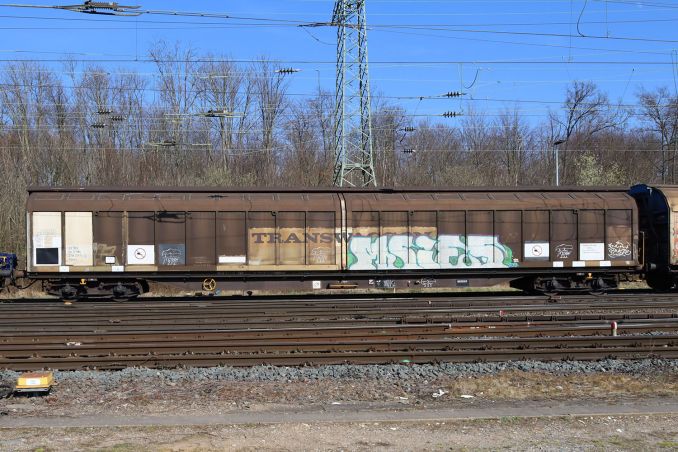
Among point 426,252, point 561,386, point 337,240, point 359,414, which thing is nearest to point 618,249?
point 426,252

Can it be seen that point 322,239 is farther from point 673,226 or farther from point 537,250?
point 673,226

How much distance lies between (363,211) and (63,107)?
32150mm

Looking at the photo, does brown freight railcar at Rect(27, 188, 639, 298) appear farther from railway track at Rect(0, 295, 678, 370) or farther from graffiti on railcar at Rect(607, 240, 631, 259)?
railway track at Rect(0, 295, 678, 370)

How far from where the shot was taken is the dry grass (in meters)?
8.32

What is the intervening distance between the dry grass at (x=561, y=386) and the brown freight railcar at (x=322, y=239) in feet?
34.4

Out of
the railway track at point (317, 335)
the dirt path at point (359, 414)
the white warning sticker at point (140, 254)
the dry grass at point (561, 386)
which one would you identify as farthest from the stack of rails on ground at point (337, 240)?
the dirt path at point (359, 414)

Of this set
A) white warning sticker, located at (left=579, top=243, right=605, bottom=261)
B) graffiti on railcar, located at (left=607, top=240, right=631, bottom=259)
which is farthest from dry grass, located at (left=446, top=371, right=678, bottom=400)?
graffiti on railcar, located at (left=607, top=240, right=631, bottom=259)

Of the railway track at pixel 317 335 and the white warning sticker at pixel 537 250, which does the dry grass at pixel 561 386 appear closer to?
the railway track at pixel 317 335

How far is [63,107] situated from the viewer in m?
42.9

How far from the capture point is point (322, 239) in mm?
19562

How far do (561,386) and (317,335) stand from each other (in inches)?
185

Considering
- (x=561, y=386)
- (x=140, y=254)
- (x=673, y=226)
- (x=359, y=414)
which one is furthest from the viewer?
(x=673, y=226)

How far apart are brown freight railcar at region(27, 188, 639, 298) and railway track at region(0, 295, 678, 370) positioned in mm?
3168

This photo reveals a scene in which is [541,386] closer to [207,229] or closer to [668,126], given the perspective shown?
[207,229]
